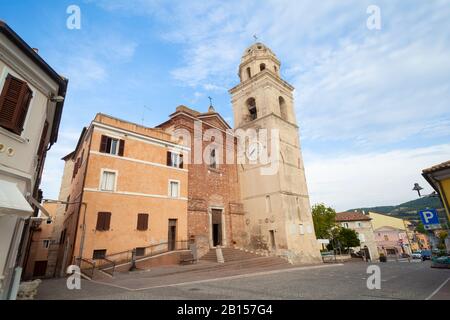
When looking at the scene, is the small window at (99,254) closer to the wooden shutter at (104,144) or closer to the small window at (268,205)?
the wooden shutter at (104,144)

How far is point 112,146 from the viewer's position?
1667 cm

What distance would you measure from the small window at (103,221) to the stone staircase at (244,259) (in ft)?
25.1

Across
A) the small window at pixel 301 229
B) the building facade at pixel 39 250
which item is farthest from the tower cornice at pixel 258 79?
the building facade at pixel 39 250

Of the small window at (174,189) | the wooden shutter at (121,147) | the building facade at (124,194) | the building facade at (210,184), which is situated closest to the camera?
the building facade at (124,194)

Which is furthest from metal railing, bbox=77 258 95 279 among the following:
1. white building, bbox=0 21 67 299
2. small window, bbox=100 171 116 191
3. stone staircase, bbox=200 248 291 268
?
stone staircase, bbox=200 248 291 268

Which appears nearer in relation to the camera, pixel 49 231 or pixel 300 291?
→ pixel 300 291

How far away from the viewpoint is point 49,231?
27219 mm

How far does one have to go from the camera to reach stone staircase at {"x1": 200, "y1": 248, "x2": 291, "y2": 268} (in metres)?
16.6

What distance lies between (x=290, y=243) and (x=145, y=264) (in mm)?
12520

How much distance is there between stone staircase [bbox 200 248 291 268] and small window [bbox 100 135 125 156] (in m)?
10.2

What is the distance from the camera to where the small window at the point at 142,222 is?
16089 mm

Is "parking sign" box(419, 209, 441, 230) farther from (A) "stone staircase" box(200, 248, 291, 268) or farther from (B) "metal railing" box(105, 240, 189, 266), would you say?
(B) "metal railing" box(105, 240, 189, 266)

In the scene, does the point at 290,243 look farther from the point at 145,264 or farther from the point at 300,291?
the point at 300,291
